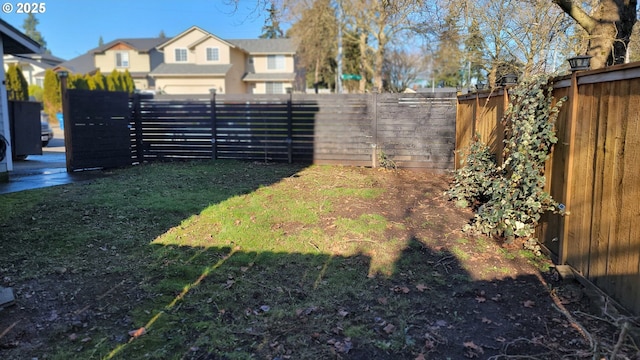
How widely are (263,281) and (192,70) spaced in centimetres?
3285

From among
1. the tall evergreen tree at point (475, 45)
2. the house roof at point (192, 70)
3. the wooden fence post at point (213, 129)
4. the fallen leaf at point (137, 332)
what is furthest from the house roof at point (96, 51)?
the fallen leaf at point (137, 332)

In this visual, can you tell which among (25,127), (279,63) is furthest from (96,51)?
(25,127)

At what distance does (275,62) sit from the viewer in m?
38.6

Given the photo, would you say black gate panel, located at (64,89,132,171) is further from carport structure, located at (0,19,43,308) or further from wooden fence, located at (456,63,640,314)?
wooden fence, located at (456,63,640,314)

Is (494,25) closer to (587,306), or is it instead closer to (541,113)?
(541,113)

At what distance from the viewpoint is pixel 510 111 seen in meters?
5.05

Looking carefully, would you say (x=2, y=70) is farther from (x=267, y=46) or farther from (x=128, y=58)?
(x=128, y=58)

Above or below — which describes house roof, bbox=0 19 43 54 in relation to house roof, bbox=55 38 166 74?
below

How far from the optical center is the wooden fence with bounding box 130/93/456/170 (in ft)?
32.4

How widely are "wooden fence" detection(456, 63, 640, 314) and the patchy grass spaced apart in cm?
44

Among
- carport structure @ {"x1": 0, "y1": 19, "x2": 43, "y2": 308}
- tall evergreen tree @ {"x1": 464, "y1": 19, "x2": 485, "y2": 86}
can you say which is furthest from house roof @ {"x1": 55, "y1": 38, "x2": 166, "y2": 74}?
tall evergreen tree @ {"x1": 464, "y1": 19, "x2": 485, "y2": 86}

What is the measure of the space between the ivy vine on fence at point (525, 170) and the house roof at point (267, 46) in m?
33.8

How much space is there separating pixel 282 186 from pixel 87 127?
5201 mm

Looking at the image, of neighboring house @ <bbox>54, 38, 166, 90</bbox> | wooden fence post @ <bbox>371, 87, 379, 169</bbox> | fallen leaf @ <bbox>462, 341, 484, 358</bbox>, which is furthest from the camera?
neighboring house @ <bbox>54, 38, 166, 90</bbox>
